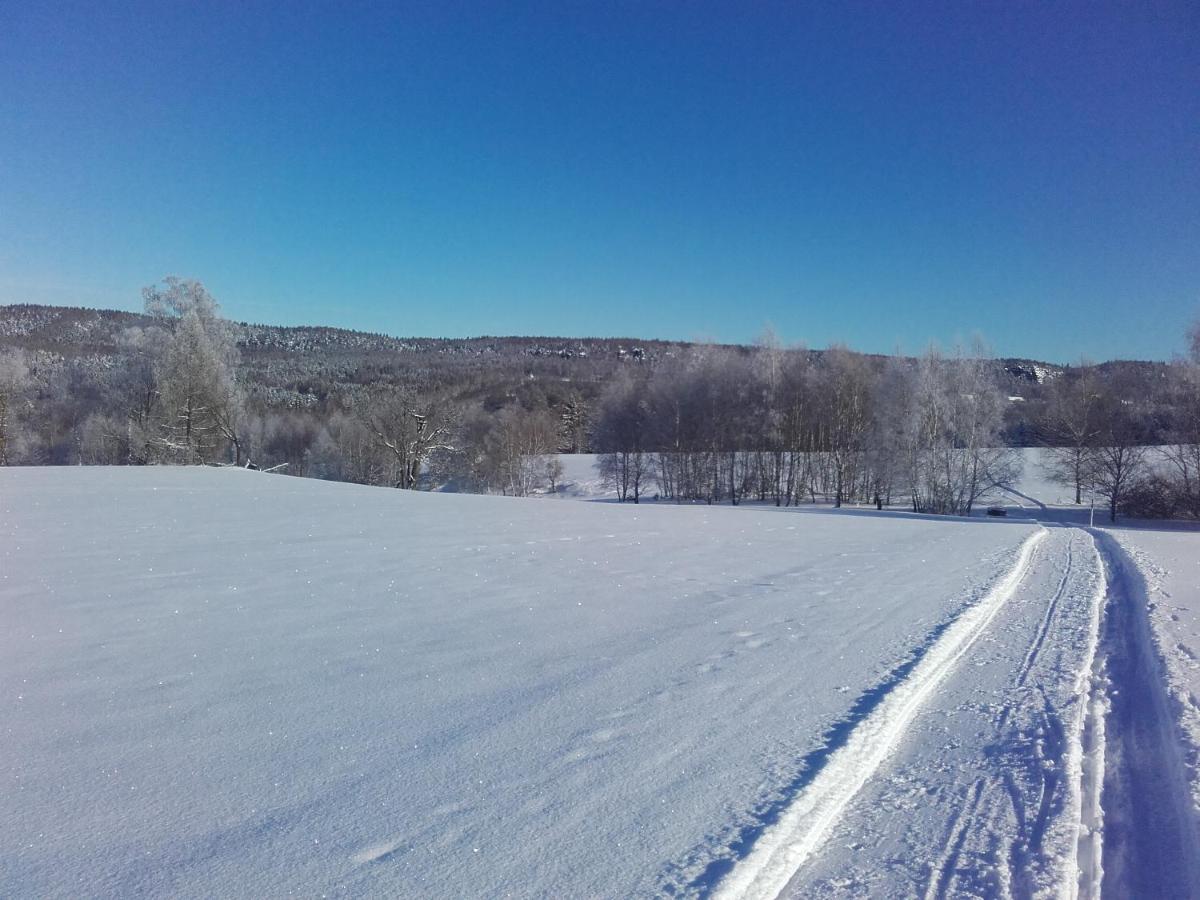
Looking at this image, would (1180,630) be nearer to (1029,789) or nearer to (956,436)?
(1029,789)

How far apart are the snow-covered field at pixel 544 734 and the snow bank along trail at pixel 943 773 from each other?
18 millimetres

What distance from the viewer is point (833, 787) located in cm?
387

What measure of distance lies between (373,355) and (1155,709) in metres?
148

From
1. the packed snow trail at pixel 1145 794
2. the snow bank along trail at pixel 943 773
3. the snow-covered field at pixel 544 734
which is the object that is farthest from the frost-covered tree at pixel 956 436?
the packed snow trail at pixel 1145 794

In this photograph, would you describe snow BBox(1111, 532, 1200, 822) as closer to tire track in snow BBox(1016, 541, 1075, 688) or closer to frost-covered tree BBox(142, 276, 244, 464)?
tire track in snow BBox(1016, 541, 1075, 688)

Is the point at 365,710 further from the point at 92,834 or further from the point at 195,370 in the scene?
the point at 195,370

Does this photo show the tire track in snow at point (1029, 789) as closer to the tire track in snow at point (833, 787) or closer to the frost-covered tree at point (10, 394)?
the tire track in snow at point (833, 787)

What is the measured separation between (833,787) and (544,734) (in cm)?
181

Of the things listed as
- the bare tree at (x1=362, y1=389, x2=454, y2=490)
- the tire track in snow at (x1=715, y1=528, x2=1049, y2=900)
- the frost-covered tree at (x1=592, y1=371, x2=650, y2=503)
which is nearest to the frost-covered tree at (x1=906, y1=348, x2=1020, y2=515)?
the frost-covered tree at (x1=592, y1=371, x2=650, y2=503)

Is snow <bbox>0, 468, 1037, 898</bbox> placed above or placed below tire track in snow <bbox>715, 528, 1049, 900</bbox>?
below

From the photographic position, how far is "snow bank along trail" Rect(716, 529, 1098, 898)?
313cm

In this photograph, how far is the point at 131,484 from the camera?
888 inches

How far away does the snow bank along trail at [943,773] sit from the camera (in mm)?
3131

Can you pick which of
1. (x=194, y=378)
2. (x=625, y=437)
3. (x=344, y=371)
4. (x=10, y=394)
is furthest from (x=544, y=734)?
(x=344, y=371)
